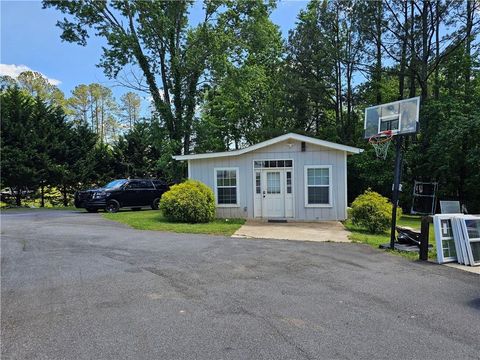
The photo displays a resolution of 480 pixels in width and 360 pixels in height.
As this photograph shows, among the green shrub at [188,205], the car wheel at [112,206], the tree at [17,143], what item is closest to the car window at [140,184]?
the car wheel at [112,206]

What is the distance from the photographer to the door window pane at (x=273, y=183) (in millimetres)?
14898

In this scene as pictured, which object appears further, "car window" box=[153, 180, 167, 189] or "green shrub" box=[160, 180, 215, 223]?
"car window" box=[153, 180, 167, 189]

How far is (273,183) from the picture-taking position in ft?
49.1

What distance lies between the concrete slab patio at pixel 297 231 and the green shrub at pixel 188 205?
4.99 feet

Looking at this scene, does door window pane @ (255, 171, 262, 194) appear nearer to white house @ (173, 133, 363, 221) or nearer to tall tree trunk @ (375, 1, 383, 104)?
white house @ (173, 133, 363, 221)

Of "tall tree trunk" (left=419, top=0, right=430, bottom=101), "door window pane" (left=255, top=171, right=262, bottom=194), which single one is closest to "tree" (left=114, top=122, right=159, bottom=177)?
"door window pane" (left=255, top=171, right=262, bottom=194)

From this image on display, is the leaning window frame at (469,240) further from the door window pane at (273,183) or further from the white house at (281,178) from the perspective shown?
the door window pane at (273,183)

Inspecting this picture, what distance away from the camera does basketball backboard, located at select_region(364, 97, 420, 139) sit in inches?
343

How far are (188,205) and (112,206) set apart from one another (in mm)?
6628

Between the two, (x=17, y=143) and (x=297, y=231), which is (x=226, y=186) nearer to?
(x=297, y=231)

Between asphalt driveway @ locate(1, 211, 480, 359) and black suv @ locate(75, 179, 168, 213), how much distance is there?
33.1ft

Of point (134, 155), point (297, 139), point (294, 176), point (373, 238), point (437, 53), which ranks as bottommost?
point (373, 238)

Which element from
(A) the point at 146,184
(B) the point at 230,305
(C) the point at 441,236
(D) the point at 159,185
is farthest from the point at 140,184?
(B) the point at 230,305

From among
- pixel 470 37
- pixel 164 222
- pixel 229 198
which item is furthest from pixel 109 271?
pixel 470 37
